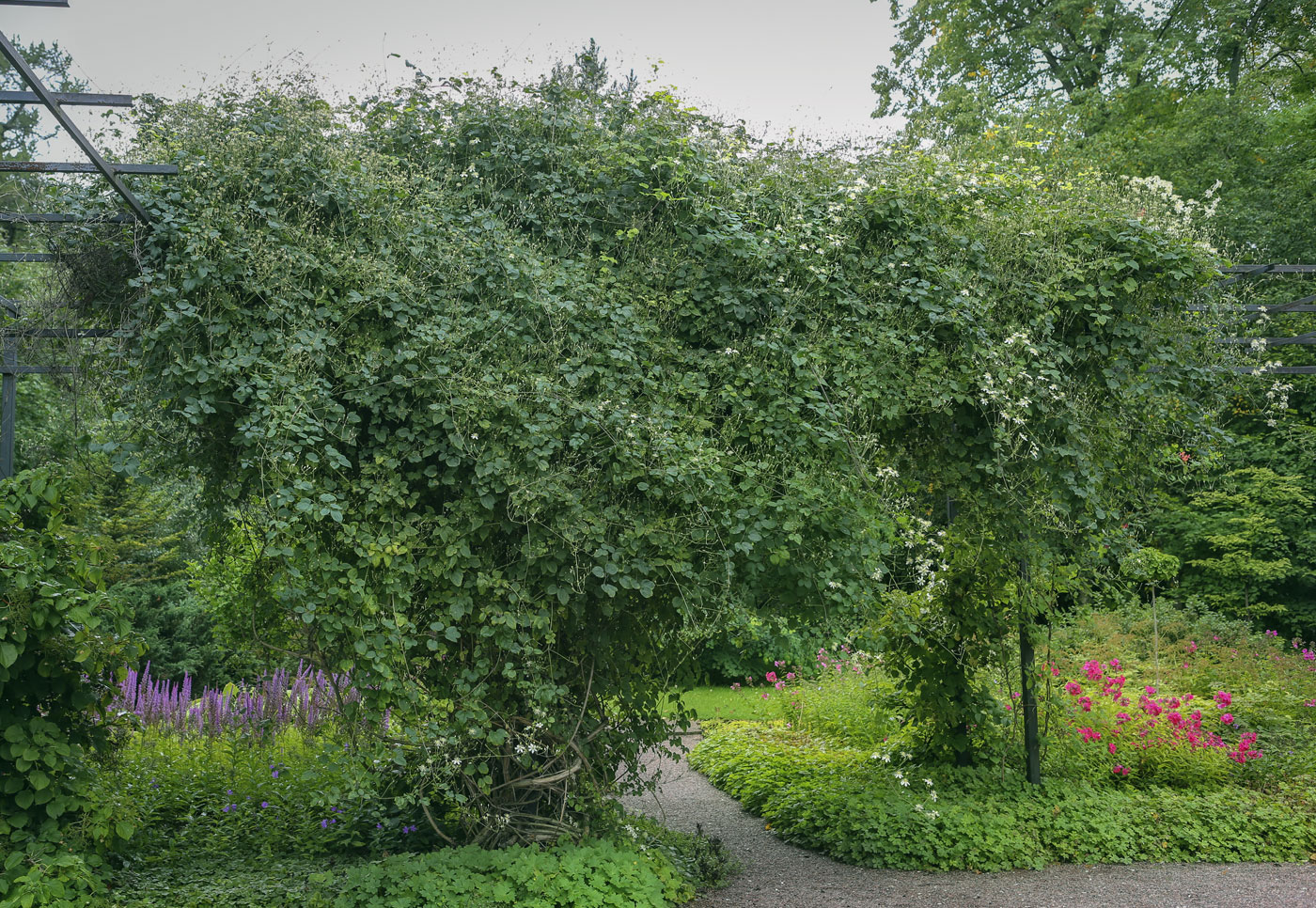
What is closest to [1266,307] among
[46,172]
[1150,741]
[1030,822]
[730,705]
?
[1150,741]

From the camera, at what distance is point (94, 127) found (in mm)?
4379

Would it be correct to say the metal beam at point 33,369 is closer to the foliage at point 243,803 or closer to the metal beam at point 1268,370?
the foliage at point 243,803

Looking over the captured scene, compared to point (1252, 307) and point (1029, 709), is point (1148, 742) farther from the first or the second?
point (1252, 307)

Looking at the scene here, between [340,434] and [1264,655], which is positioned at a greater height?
[340,434]

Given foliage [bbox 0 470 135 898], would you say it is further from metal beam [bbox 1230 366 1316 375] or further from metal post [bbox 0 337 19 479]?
metal beam [bbox 1230 366 1316 375]

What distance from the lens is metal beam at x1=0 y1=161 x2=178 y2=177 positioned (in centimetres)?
400

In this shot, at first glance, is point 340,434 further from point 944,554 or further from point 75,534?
point 944,554

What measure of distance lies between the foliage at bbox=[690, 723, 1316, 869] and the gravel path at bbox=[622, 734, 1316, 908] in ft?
0.35

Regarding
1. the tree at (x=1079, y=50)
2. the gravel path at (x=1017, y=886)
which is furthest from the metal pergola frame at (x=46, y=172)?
the tree at (x=1079, y=50)

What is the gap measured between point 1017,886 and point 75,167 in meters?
5.96

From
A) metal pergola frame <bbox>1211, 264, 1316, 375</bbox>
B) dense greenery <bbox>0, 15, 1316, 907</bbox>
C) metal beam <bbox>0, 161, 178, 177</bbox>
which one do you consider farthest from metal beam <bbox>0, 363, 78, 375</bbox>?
metal pergola frame <bbox>1211, 264, 1316, 375</bbox>

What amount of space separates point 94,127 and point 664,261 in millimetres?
2835

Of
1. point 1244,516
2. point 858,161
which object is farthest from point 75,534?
point 1244,516

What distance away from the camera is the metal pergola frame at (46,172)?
11.8ft
